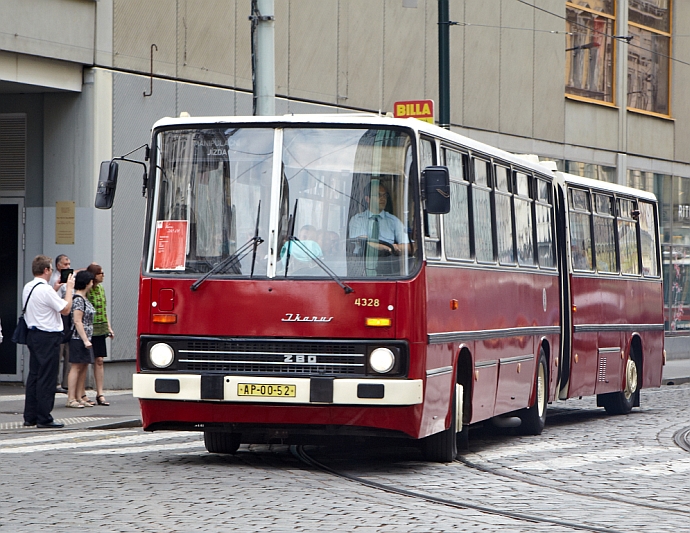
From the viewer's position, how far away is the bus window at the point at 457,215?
39.2 feet

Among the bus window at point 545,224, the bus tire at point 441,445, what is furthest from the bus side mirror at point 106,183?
the bus window at point 545,224

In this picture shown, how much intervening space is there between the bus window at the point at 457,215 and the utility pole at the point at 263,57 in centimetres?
459

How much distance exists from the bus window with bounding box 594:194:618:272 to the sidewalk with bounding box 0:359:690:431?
5.90 m

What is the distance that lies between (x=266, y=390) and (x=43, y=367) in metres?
4.50

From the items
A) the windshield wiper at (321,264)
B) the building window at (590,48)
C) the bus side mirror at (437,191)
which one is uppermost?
the building window at (590,48)

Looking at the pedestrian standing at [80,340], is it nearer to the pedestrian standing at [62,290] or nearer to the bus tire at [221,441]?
the pedestrian standing at [62,290]

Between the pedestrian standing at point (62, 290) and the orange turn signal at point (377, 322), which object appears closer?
the orange turn signal at point (377, 322)

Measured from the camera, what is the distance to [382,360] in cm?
1084

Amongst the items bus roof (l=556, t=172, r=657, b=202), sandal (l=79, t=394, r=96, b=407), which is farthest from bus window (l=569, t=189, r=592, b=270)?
sandal (l=79, t=394, r=96, b=407)

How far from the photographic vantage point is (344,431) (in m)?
11.0

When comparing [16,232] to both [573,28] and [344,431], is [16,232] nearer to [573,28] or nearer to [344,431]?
[344,431]

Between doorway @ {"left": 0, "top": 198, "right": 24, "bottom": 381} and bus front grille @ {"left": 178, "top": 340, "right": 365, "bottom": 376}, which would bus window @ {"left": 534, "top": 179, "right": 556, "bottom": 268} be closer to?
A: bus front grille @ {"left": 178, "top": 340, "right": 365, "bottom": 376}

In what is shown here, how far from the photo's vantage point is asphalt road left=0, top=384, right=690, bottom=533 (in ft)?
28.0

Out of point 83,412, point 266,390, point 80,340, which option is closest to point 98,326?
point 80,340
